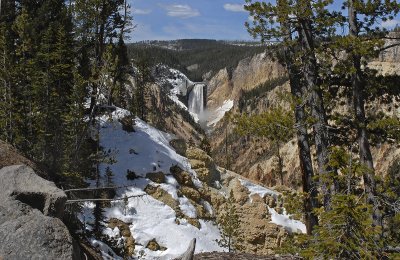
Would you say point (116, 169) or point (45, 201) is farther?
point (116, 169)

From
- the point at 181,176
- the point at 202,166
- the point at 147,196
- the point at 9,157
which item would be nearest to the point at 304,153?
the point at 9,157

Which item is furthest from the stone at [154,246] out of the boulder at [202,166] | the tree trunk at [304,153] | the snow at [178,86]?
the snow at [178,86]

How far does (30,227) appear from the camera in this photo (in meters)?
5.54

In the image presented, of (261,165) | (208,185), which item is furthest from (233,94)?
(208,185)

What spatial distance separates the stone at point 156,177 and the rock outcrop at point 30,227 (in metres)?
19.2

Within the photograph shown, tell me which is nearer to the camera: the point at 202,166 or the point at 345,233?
the point at 345,233

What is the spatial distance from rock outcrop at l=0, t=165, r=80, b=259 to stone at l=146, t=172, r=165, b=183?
1919cm

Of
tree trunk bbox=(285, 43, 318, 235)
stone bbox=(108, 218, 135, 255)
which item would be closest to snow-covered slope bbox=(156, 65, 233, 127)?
stone bbox=(108, 218, 135, 255)

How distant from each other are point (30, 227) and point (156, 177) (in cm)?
2079

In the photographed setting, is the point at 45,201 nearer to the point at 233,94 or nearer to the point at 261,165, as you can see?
the point at 261,165

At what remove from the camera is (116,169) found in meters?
26.1

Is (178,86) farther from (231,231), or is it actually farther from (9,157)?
(9,157)

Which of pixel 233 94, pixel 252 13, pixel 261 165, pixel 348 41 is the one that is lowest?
pixel 261 165

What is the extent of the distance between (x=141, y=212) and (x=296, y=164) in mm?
75414
